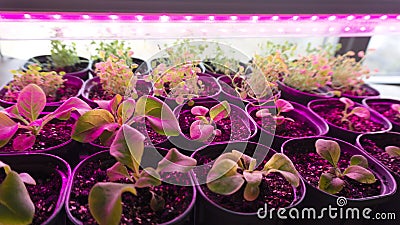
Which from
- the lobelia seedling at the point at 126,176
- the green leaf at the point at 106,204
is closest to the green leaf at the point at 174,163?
the lobelia seedling at the point at 126,176

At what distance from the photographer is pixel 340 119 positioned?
1142mm

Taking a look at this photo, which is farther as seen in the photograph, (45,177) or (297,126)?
(297,126)

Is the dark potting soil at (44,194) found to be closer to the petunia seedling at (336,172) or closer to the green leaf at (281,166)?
the green leaf at (281,166)

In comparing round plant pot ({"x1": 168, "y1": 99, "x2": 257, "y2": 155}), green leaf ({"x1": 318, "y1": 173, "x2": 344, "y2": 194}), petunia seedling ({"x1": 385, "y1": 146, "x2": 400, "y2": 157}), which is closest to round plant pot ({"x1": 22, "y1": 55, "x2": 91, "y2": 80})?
round plant pot ({"x1": 168, "y1": 99, "x2": 257, "y2": 155})

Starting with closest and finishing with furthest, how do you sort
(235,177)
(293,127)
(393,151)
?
(235,177)
(393,151)
(293,127)

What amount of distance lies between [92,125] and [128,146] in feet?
0.46

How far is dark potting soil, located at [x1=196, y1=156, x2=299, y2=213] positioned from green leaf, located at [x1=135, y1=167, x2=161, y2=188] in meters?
0.12

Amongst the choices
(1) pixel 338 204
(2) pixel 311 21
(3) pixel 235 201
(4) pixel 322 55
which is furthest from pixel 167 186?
(4) pixel 322 55

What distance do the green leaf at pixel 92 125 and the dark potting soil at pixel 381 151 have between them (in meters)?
0.74

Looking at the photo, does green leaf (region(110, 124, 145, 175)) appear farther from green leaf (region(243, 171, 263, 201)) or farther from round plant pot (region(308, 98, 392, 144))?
round plant pot (region(308, 98, 392, 144))

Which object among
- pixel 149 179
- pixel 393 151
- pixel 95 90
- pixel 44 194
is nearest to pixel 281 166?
pixel 149 179

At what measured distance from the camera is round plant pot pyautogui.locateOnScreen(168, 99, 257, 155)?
0.83m

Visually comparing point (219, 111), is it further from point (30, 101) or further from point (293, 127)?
point (30, 101)

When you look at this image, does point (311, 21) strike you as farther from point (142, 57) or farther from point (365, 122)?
point (142, 57)
